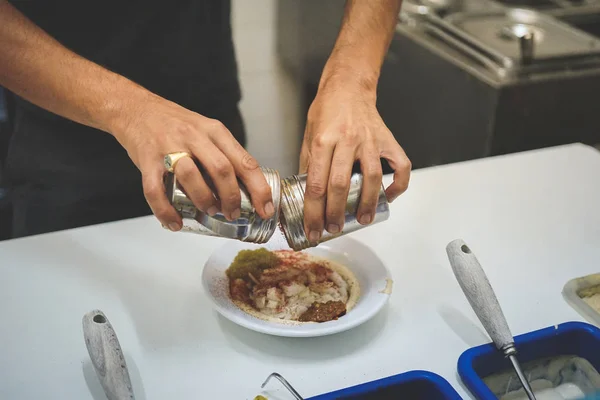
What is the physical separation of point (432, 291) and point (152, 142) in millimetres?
479

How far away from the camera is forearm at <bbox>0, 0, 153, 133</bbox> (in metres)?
0.99

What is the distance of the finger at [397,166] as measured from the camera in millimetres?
970

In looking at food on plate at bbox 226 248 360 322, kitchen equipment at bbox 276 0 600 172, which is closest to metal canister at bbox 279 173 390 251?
food on plate at bbox 226 248 360 322

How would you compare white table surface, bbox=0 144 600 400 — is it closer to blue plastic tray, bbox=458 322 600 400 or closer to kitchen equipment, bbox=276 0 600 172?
blue plastic tray, bbox=458 322 600 400

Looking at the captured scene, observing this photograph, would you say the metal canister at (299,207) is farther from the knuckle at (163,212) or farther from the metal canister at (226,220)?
the knuckle at (163,212)

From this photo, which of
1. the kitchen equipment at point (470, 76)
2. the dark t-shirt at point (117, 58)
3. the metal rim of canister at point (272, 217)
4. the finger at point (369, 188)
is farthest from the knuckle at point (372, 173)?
the kitchen equipment at point (470, 76)

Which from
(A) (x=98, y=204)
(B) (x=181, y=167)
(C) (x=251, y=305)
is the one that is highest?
(B) (x=181, y=167)

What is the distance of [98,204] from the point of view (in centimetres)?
148

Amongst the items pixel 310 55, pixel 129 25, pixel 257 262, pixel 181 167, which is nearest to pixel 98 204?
pixel 129 25

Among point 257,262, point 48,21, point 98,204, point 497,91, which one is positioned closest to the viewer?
point 257,262

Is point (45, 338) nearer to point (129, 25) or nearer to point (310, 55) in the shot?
point (129, 25)

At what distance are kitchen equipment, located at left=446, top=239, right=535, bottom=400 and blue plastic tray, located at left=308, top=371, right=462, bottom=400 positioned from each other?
10cm

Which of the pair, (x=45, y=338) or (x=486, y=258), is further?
→ (x=486, y=258)

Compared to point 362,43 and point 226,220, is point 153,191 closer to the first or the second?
point 226,220
